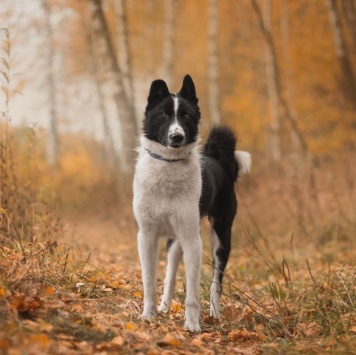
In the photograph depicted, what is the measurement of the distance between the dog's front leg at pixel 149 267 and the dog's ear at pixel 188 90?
3.84 ft

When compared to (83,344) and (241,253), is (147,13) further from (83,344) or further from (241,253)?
(83,344)

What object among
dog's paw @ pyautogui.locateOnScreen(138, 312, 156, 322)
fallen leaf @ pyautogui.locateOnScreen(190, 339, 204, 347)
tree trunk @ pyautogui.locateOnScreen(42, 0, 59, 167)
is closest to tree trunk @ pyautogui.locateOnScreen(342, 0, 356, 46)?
dog's paw @ pyautogui.locateOnScreen(138, 312, 156, 322)

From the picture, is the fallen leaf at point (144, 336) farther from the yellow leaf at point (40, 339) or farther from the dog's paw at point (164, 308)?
the dog's paw at point (164, 308)

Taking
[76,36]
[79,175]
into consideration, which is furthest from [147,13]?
[79,175]

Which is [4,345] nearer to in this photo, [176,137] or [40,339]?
[40,339]

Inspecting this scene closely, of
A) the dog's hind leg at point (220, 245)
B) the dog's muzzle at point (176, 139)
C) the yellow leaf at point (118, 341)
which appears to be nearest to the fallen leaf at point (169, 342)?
the yellow leaf at point (118, 341)

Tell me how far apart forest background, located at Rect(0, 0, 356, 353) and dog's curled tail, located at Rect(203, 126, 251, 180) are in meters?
0.37

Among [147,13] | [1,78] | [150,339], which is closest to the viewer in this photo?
[150,339]

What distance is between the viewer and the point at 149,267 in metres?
4.66

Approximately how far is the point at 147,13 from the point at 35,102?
6613mm

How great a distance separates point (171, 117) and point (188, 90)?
1.23 ft

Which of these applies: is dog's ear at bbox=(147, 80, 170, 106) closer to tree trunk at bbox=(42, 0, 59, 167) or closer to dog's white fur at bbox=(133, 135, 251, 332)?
dog's white fur at bbox=(133, 135, 251, 332)

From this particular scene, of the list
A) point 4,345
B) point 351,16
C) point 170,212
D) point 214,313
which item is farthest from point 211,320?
point 351,16

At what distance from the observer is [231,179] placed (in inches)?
223
